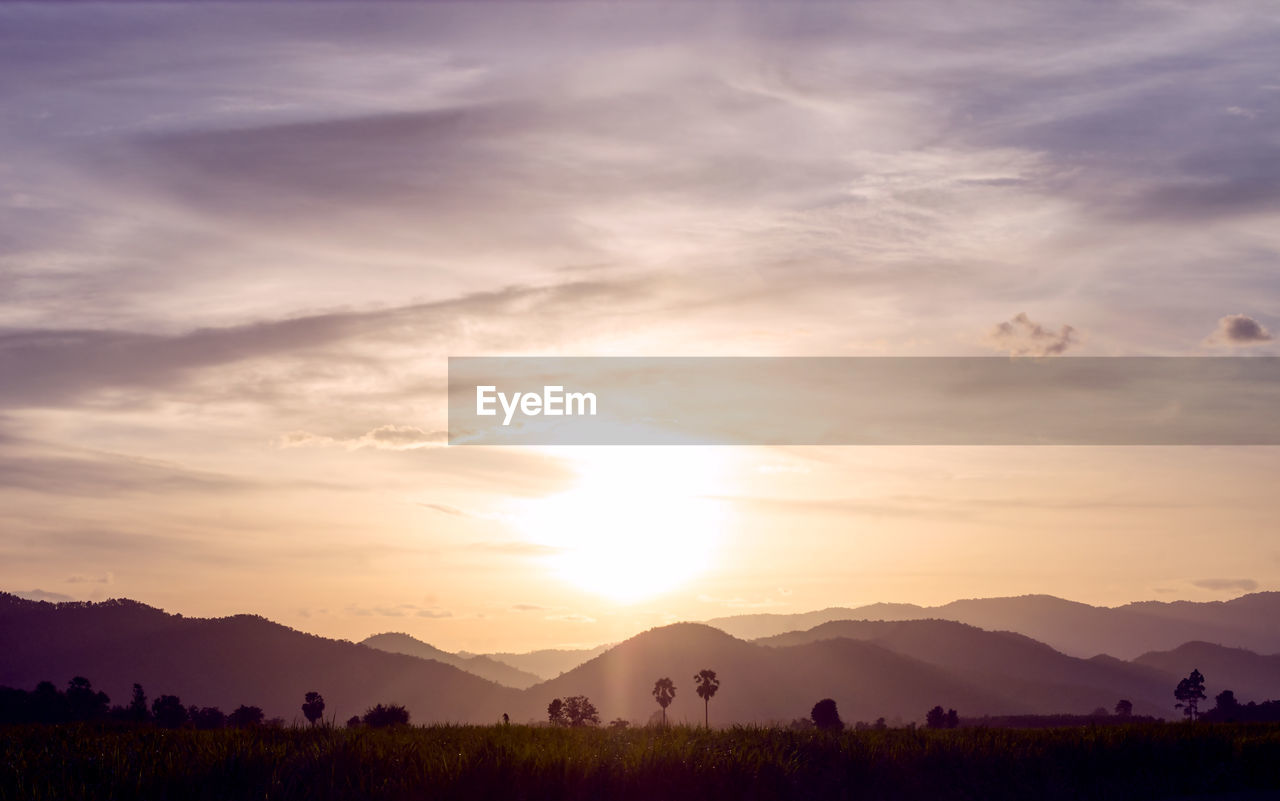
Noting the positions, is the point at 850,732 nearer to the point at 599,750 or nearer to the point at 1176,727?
the point at 599,750

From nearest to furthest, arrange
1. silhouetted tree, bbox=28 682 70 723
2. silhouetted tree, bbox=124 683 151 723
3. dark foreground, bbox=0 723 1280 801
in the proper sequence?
dark foreground, bbox=0 723 1280 801 → silhouetted tree, bbox=124 683 151 723 → silhouetted tree, bbox=28 682 70 723

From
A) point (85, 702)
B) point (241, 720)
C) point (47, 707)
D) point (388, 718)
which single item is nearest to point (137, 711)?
point (47, 707)

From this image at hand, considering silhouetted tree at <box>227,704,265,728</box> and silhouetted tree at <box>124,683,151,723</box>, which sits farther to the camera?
silhouetted tree at <box>124,683,151,723</box>

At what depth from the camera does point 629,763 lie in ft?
59.6

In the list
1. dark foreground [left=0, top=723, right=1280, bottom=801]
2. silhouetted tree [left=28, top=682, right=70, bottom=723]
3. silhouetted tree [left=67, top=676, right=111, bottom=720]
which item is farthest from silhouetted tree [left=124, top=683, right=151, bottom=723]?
dark foreground [left=0, top=723, right=1280, bottom=801]

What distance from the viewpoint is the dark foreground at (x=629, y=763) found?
15.7 meters

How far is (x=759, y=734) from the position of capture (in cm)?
2317

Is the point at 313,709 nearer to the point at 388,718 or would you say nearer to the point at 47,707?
the point at 47,707

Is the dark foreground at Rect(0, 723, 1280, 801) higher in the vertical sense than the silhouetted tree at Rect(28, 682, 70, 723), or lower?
higher

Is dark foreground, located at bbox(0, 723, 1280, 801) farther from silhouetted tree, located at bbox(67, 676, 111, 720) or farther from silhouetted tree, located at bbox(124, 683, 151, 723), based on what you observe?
silhouetted tree, located at bbox(67, 676, 111, 720)

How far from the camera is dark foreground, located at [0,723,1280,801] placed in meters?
15.7

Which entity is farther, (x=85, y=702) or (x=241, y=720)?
(x=85, y=702)

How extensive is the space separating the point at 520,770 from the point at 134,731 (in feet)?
34.2

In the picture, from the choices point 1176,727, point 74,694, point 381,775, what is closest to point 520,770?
point 381,775
